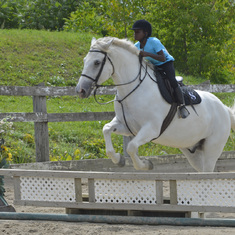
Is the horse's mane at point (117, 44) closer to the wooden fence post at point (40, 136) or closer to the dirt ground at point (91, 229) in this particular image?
the dirt ground at point (91, 229)

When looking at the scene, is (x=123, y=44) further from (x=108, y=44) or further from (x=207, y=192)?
(x=207, y=192)

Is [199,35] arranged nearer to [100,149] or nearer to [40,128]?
[100,149]

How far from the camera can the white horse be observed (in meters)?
5.57

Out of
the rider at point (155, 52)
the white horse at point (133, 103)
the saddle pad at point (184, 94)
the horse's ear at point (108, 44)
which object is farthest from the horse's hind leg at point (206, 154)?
the horse's ear at point (108, 44)

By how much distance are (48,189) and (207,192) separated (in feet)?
5.56

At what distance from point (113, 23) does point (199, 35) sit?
3.59 m

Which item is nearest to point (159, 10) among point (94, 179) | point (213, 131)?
point (213, 131)

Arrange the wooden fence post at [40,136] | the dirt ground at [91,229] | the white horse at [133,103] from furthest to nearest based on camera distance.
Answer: the wooden fence post at [40,136], the white horse at [133,103], the dirt ground at [91,229]

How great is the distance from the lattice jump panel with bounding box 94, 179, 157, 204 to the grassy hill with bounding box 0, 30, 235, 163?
59.8 inches

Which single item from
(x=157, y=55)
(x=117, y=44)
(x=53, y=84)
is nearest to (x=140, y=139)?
(x=157, y=55)

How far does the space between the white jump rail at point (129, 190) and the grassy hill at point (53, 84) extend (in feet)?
2.91

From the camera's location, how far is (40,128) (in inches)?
346

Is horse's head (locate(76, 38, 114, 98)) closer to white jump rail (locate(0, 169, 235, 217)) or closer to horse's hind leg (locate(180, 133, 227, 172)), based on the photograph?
white jump rail (locate(0, 169, 235, 217))

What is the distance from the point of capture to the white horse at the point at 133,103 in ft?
18.3
